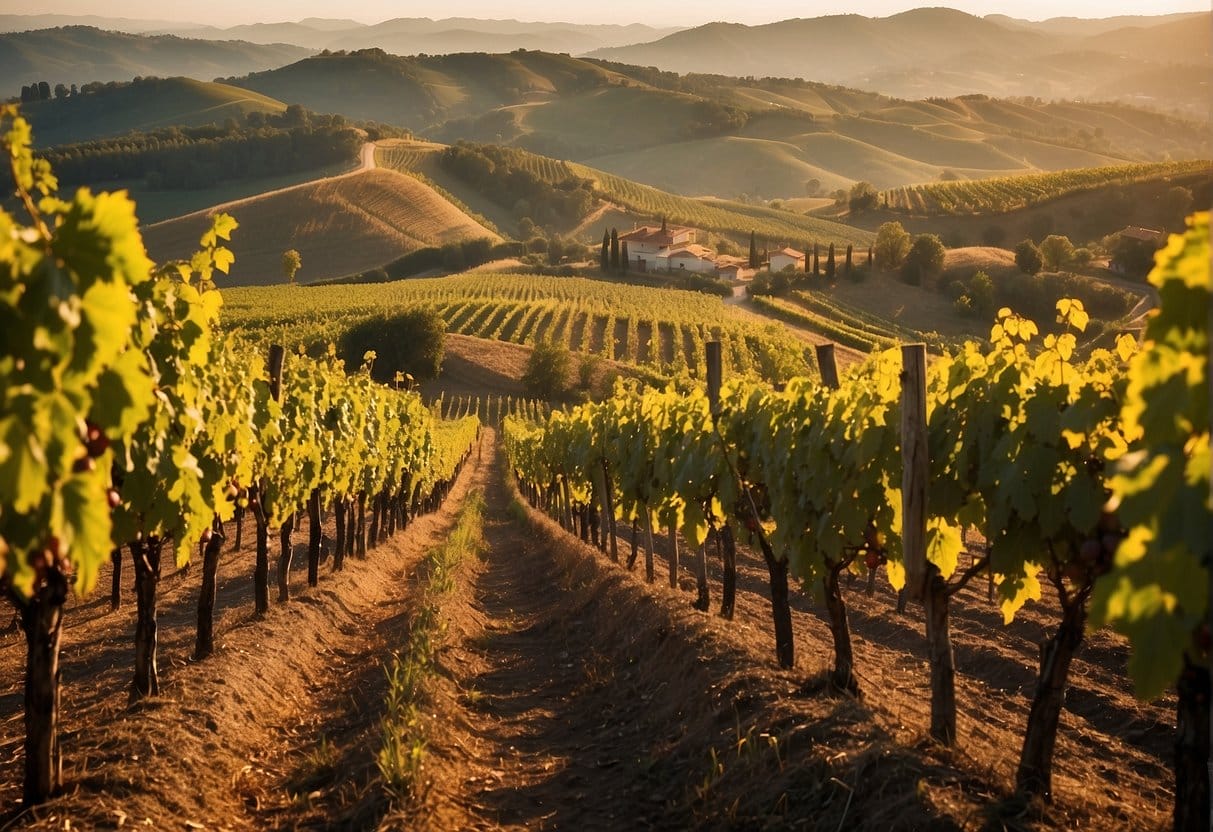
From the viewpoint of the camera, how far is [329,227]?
11900 centimetres

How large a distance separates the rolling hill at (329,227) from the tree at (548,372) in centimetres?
5375

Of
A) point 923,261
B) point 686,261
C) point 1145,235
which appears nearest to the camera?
point 1145,235

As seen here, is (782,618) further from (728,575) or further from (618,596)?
(618,596)

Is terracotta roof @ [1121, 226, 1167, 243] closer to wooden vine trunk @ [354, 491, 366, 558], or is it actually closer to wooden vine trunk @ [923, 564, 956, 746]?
wooden vine trunk @ [354, 491, 366, 558]

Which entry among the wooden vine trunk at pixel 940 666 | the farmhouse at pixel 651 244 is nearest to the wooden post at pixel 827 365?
the wooden vine trunk at pixel 940 666

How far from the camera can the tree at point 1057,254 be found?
289ft

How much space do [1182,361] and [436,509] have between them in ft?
101

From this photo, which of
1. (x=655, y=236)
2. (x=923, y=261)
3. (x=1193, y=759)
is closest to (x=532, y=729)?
(x=1193, y=759)

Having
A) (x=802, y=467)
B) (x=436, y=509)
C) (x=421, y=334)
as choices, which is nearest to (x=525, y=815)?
(x=802, y=467)

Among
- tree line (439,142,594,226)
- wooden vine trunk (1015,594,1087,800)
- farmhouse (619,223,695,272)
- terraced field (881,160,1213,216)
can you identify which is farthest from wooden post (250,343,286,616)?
tree line (439,142,594,226)

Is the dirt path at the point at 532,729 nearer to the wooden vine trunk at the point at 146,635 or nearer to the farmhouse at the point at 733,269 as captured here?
the wooden vine trunk at the point at 146,635

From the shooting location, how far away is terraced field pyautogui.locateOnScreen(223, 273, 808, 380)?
64.4 metres

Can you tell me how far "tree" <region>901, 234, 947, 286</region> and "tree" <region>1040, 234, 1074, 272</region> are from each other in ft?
26.8

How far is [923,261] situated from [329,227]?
63808 millimetres
